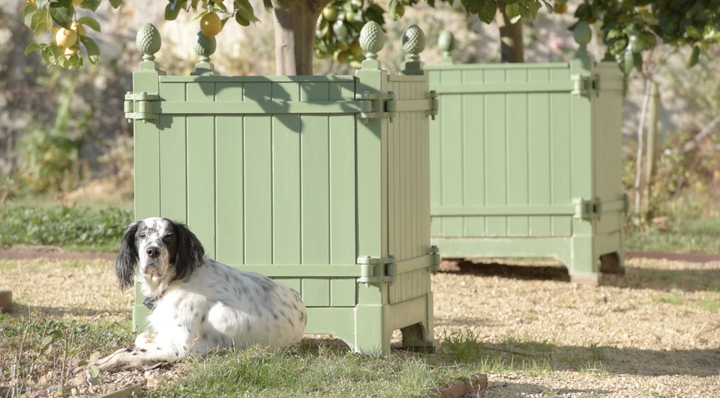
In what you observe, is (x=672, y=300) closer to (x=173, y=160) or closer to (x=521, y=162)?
(x=521, y=162)

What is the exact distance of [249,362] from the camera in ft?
13.8

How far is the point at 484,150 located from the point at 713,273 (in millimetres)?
2356

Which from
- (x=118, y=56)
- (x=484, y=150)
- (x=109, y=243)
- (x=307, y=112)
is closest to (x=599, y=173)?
(x=484, y=150)

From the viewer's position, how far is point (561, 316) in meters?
6.88

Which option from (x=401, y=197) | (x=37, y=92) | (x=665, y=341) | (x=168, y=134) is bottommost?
(x=665, y=341)

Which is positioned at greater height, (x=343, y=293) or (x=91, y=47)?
(x=91, y=47)

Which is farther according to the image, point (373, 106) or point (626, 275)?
point (626, 275)

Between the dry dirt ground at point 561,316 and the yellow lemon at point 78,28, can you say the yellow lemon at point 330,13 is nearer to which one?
the dry dirt ground at point 561,316

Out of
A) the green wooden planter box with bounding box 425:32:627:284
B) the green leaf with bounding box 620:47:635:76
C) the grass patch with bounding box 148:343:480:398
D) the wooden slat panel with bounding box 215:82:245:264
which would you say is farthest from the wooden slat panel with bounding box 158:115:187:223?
the green leaf with bounding box 620:47:635:76

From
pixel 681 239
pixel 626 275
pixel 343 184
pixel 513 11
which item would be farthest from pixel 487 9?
pixel 681 239

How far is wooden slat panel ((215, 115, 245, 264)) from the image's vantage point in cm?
520

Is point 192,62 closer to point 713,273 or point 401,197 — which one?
point 713,273

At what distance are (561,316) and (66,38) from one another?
3.71 m

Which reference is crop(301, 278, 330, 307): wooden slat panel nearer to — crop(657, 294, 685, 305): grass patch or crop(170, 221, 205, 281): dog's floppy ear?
crop(170, 221, 205, 281): dog's floppy ear
